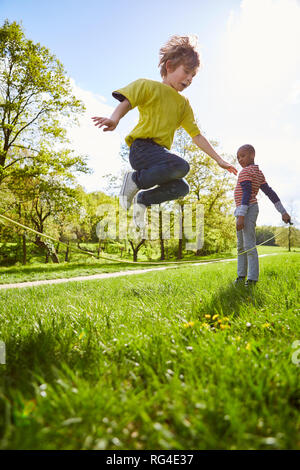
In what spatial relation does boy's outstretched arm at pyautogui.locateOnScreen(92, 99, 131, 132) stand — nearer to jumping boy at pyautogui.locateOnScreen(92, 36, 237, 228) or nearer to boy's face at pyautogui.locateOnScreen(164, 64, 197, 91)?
jumping boy at pyautogui.locateOnScreen(92, 36, 237, 228)

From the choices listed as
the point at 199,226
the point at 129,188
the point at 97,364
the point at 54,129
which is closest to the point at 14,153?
the point at 54,129

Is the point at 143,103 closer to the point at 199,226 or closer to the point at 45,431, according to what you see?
the point at 45,431

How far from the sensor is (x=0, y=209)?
16688mm

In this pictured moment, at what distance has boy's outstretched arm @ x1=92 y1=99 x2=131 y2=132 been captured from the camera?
2424 mm

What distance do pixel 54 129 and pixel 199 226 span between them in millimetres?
12879

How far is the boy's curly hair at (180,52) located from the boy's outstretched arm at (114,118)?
984 mm

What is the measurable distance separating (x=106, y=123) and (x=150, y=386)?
6.91 feet

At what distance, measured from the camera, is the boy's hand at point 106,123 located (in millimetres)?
2416

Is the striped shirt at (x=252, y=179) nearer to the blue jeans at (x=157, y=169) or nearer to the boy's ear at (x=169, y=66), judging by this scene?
the blue jeans at (x=157, y=169)

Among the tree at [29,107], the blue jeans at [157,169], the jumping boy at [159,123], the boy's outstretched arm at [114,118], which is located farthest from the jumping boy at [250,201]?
the tree at [29,107]

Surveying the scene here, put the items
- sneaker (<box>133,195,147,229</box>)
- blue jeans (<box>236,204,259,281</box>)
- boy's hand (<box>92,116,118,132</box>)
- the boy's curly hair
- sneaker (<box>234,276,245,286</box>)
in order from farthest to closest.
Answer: sneaker (<box>234,276,245,286</box>) → blue jeans (<box>236,204,259,281</box>) → sneaker (<box>133,195,147,229</box>) → the boy's curly hair → boy's hand (<box>92,116,118,132</box>)

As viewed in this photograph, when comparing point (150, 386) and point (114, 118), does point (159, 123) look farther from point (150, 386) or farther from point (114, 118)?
point (150, 386)

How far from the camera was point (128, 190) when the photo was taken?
3262 mm

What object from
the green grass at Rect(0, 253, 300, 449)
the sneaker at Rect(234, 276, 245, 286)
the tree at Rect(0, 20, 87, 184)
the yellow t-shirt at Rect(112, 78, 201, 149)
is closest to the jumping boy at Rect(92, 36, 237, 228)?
the yellow t-shirt at Rect(112, 78, 201, 149)
